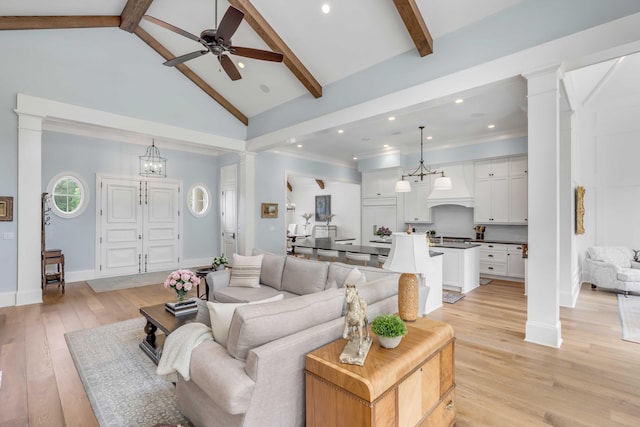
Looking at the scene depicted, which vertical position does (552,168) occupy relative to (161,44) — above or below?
below

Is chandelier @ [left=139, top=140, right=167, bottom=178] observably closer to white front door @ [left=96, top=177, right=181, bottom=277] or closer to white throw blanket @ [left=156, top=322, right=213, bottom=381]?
white front door @ [left=96, top=177, right=181, bottom=277]

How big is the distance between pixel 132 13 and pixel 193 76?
1440mm

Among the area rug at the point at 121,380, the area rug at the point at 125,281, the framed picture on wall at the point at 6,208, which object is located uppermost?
the framed picture on wall at the point at 6,208

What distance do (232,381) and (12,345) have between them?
3.33 metres

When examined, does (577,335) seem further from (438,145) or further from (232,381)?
(438,145)

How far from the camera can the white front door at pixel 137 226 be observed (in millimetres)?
6634

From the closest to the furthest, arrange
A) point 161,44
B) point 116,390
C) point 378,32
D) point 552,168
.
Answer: point 116,390
point 552,168
point 378,32
point 161,44

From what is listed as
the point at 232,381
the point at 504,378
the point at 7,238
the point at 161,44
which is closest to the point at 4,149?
the point at 7,238

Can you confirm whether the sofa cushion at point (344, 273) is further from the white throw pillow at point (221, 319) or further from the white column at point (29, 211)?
the white column at point (29, 211)

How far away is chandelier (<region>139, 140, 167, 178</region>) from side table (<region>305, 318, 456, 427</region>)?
22.7ft

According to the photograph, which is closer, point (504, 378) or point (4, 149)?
point (504, 378)

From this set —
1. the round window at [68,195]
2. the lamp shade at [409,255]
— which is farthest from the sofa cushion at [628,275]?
the round window at [68,195]

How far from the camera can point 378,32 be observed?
4020 millimetres

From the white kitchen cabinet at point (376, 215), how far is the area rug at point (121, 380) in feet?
20.8
